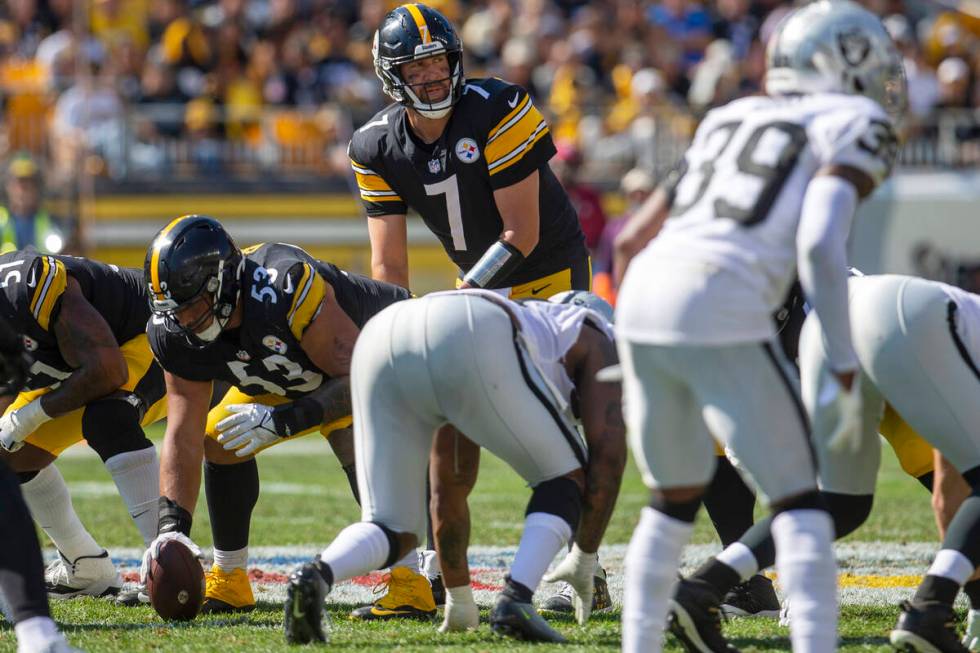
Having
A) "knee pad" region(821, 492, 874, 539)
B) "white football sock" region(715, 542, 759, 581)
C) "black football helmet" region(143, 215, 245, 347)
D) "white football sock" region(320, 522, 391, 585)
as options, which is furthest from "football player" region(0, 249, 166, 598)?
"knee pad" region(821, 492, 874, 539)

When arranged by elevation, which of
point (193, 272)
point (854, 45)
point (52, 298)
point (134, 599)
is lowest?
point (134, 599)

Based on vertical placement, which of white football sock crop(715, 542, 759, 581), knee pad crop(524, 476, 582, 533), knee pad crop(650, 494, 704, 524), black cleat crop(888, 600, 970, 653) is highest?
knee pad crop(650, 494, 704, 524)

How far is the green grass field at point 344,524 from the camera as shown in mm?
4336

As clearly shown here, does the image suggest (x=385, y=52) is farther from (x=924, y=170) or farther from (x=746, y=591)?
(x=924, y=170)

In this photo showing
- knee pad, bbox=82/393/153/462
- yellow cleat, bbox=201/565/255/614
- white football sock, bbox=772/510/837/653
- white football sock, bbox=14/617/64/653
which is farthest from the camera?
knee pad, bbox=82/393/153/462

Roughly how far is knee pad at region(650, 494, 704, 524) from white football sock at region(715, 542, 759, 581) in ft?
2.24

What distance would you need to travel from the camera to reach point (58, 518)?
18.4 feet

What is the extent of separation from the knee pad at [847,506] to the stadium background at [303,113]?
943 cm

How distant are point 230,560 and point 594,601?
1287mm

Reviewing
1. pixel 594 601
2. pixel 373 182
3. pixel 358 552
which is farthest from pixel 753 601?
pixel 373 182

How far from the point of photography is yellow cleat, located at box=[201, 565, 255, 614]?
16.8ft

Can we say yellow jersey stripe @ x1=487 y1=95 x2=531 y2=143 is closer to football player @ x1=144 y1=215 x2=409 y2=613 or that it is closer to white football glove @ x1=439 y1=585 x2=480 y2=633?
football player @ x1=144 y1=215 x2=409 y2=613

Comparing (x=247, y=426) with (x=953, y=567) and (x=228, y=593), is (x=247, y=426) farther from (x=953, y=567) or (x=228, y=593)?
(x=953, y=567)

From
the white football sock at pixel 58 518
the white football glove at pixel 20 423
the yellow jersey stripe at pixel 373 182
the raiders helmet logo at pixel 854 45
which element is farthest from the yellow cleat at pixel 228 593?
the raiders helmet logo at pixel 854 45
